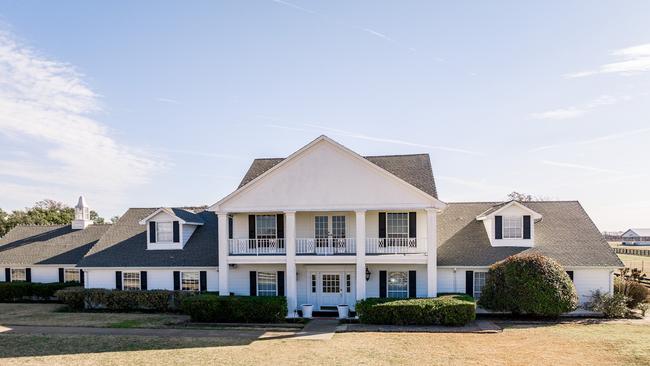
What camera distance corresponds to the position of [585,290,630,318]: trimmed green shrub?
77.1ft

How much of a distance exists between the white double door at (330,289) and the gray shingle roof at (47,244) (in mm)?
15930

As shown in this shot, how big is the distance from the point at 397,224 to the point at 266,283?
24.4 ft

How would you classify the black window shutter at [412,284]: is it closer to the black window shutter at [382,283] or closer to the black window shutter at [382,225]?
the black window shutter at [382,283]

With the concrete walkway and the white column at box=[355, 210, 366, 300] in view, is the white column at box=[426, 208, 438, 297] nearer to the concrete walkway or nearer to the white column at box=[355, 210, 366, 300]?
the white column at box=[355, 210, 366, 300]

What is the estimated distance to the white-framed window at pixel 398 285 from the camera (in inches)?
1006

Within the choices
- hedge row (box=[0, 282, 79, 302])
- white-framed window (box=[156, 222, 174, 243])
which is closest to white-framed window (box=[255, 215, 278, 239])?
white-framed window (box=[156, 222, 174, 243])

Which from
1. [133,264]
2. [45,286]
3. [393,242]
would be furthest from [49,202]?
[393,242]

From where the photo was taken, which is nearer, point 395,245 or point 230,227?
point 395,245

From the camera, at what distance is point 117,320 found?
24062 millimetres

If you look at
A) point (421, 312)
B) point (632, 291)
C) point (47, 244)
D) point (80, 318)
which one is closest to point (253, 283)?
point (80, 318)

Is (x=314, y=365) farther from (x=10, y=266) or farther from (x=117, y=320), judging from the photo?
(x=10, y=266)

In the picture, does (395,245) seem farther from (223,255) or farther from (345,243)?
(223,255)

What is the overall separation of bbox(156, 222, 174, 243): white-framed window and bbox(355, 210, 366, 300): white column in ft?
38.0

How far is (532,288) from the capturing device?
2266cm
